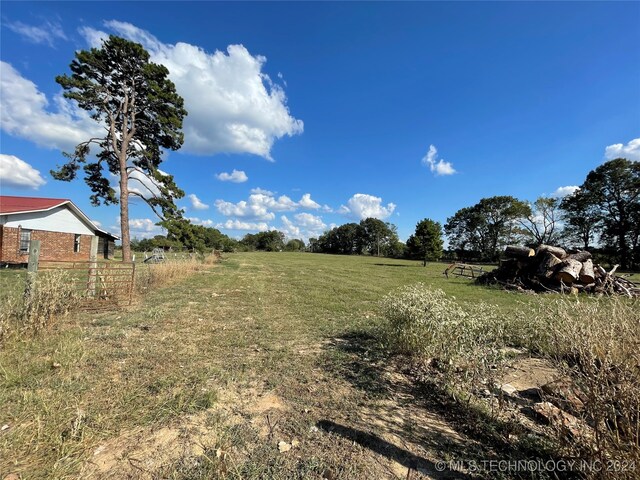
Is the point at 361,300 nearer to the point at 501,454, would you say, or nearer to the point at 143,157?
the point at 501,454

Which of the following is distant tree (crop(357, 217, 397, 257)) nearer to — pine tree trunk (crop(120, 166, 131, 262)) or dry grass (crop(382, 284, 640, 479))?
pine tree trunk (crop(120, 166, 131, 262))

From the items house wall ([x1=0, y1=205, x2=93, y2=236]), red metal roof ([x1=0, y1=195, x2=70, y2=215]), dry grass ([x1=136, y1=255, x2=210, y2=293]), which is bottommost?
dry grass ([x1=136, y1=255, x2=210, y2=293])

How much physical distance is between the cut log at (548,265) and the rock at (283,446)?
45.1 ft

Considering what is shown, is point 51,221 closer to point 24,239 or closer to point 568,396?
point 24,239

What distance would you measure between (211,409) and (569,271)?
14.0 meters

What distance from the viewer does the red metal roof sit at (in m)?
16.6

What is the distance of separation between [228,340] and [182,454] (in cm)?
Answer: 291

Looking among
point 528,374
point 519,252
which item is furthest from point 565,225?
point 528,374

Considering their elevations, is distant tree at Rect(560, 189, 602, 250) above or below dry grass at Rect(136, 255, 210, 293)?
above

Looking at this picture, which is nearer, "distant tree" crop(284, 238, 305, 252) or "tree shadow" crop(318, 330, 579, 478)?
"tree shadow" crop(318, 330, 579, 478)

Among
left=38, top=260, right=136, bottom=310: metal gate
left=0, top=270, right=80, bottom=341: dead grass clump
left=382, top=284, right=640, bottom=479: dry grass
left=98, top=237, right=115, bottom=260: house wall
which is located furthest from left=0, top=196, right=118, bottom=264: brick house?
left=382, top=284, right=640, bottom=479: dry grass

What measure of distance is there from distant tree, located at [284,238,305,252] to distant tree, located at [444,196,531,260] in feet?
172

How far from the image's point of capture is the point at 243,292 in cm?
1067

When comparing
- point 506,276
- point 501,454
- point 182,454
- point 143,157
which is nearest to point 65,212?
point 143,157
